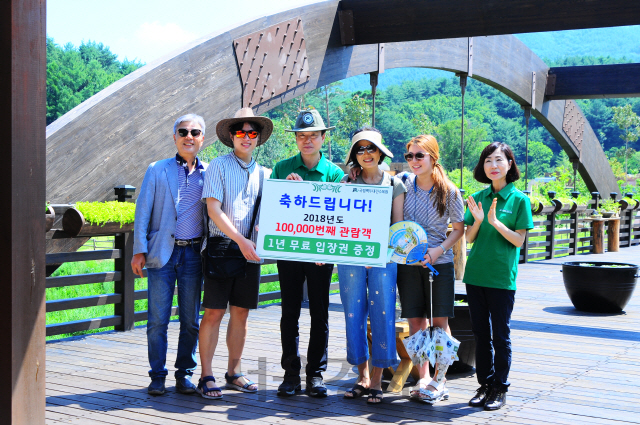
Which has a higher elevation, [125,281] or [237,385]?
[125,281]

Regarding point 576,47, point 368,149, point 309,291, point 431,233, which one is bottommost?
point 309,291

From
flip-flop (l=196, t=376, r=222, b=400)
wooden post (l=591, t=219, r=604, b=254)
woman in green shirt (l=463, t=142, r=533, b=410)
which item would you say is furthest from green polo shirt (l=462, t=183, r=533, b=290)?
wooden post (l=591, t=219, r=604, b=254)

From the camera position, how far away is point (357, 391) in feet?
11.5

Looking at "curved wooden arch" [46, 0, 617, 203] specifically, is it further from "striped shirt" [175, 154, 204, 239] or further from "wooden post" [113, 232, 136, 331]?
"striped shirt" [175, 154, 204, 239]

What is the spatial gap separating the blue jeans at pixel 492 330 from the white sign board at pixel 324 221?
1.94ft

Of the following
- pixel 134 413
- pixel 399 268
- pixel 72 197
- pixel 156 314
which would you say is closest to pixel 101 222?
pixel 72 197

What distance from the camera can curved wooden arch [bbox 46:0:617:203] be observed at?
18.2ft

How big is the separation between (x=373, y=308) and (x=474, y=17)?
434 cm

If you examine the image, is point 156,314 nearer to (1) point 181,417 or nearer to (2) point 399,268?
(1) point 181,417

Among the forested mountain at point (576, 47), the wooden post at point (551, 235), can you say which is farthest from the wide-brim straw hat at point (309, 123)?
the forested mountain at point (576, 47)

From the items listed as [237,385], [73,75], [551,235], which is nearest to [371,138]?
[237,385]

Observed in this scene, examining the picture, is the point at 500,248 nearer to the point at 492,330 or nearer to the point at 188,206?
the point at 492,330

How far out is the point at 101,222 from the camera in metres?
4.95

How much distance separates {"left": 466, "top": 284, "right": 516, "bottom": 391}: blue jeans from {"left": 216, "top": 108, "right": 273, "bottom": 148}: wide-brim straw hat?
4.47 feet
